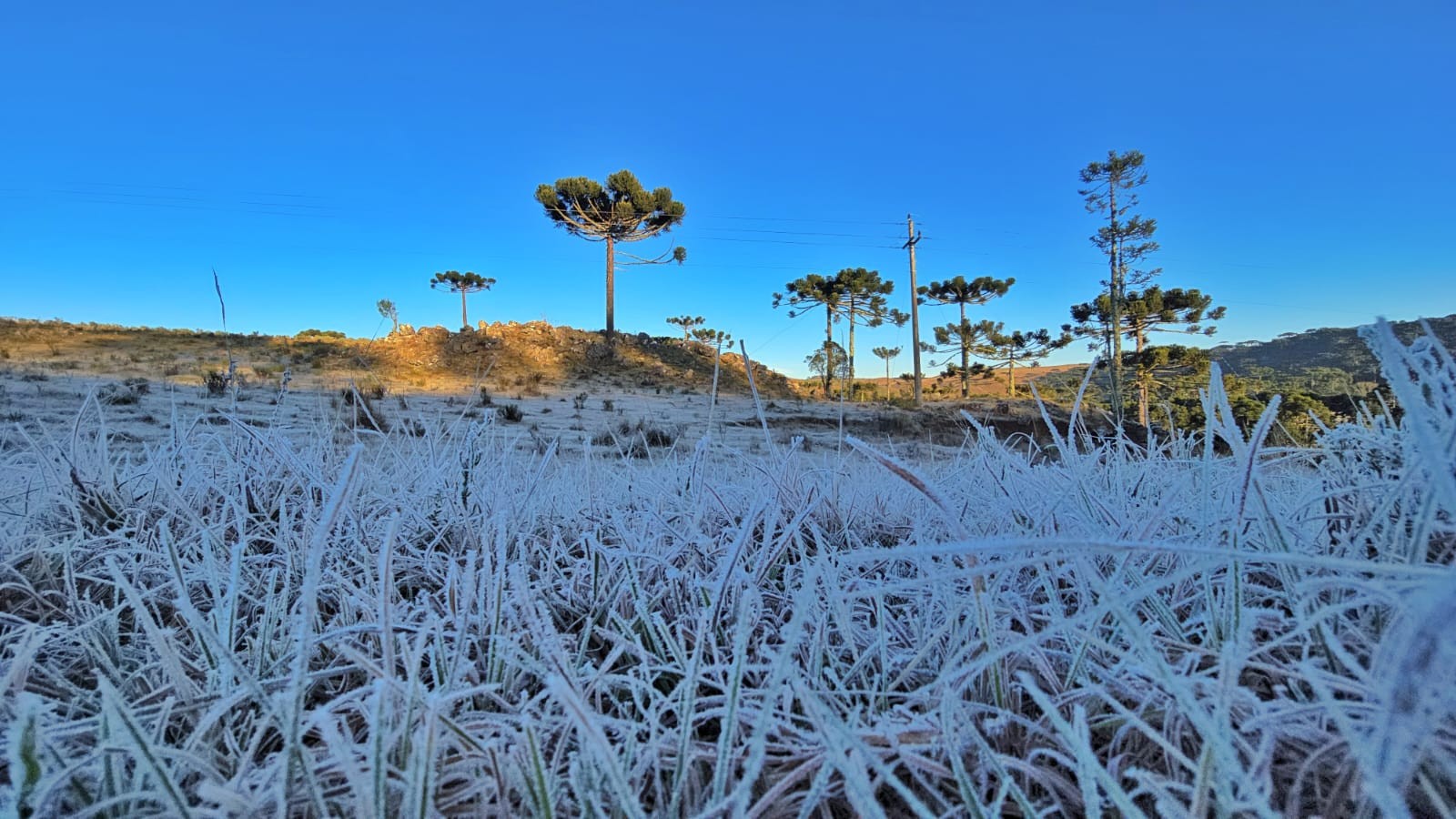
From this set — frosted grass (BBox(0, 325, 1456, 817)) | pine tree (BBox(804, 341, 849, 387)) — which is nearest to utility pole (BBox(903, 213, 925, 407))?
pine tree (BBox(804, 341, 849, 387))

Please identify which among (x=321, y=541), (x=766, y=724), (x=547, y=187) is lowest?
(x=766, y=724)

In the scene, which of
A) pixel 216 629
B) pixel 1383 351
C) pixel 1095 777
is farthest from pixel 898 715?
pixel 216 629

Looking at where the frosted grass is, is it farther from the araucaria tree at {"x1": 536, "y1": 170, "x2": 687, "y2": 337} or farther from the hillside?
the araucaria tree at {"x1": 536, "y1": 170, "x2": 687, "y2": 337}

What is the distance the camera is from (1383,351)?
52 cm

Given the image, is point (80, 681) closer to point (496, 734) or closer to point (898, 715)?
point (496, 734)

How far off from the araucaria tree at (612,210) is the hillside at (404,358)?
10.6 feet

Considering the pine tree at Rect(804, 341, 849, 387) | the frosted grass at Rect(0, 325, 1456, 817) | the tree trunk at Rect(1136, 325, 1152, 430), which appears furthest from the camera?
the pine tree at Rect(804, 341, 849, 387)

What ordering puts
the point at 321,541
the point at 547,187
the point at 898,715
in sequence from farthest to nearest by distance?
1. the point at 547,187
2. the point at 898,715
3. the point at 321,541

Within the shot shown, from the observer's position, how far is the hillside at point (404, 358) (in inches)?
505

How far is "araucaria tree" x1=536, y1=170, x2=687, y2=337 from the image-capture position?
79.1 feet

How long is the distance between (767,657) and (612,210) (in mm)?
25705

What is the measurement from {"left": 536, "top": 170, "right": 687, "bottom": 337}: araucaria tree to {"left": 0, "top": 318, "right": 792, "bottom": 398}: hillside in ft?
10.6

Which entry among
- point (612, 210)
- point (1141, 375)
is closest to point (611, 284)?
point (612, 210)

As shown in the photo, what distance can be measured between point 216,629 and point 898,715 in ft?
3.09
